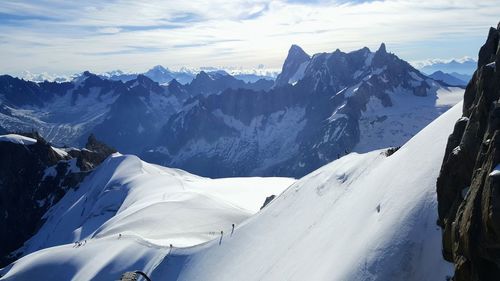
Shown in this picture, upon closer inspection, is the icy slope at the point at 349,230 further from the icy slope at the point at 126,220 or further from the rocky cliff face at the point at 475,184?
the icy slope at the point at 126,220

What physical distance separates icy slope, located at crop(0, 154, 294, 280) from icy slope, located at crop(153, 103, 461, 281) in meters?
11.6

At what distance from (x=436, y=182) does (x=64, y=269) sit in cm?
6084

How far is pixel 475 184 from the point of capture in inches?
1107

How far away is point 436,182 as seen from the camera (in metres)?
35.1

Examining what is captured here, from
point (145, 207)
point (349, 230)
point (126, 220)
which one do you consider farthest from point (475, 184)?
point (145, 207)

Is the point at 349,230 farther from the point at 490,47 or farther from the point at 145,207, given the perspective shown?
the point at 145,207

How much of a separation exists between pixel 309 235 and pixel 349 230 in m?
8.20

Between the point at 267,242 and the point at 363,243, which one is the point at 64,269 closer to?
the point at 267,242

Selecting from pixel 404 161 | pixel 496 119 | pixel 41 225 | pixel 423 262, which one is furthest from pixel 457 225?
pixel 41 225

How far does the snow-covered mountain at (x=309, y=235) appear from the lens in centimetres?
3516

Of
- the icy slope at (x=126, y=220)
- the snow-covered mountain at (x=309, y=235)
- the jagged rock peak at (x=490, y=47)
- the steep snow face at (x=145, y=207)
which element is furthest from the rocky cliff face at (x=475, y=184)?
the steep snow face at (x=145, y=207)

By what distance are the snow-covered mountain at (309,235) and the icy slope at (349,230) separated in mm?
95

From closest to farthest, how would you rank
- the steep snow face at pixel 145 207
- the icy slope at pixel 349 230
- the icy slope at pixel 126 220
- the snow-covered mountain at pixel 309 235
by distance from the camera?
the icy slope at pixel 349 230 < the snow-covered mountain at pixel 309 235 < the icy slope at pixel 126 220 < the steep snow face at pixel 145 207

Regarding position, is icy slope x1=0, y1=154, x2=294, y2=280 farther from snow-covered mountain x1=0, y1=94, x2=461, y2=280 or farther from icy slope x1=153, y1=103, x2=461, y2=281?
icy slope x1=153, y1=103, x2=461, y2=281
